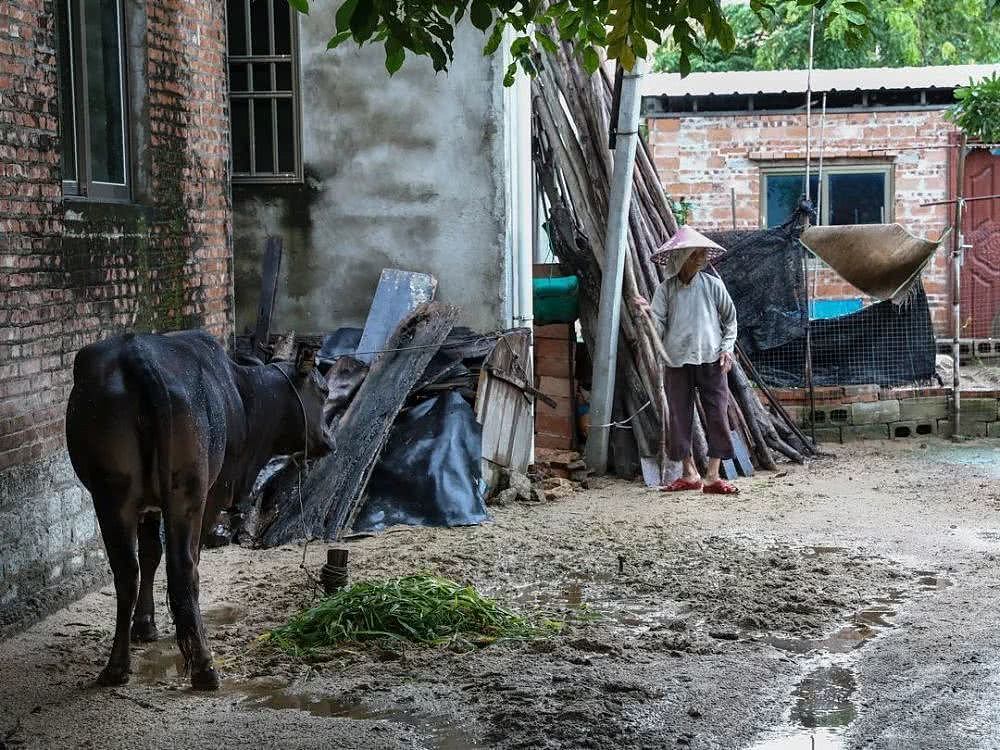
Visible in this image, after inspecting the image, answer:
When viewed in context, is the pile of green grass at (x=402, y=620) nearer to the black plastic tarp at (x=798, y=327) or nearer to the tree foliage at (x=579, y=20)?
the tree foliage at (x=579, y=20)

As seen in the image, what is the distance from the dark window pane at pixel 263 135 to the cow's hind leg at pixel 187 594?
234 inches

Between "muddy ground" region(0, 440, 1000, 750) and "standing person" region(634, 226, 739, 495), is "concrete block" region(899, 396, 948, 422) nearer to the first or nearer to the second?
"standing person" region(634, 226, 739, 495)

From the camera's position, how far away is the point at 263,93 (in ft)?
36.7

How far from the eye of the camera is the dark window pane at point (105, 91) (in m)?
8.06

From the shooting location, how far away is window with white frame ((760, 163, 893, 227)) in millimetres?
18969

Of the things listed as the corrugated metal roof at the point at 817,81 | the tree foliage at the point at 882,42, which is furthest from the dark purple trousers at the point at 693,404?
the tree foliage at the point at 882,42

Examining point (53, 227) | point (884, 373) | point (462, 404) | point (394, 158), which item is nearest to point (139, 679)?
point (53, 227)

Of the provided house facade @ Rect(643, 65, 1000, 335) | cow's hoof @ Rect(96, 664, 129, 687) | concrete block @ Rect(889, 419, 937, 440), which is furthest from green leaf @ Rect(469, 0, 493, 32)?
house facade @ Rect(643, 65, 1000, 335)

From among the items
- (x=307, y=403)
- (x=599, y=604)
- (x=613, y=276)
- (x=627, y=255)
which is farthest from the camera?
(x=627, y=255)

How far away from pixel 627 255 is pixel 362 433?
359cm

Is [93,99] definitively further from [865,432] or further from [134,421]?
[865,432]

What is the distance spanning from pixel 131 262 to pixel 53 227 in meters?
1.05

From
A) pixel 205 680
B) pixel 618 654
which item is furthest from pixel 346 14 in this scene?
pixel 618 654

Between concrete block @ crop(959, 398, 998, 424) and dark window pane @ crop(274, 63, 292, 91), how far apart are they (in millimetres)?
7580
